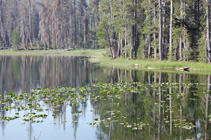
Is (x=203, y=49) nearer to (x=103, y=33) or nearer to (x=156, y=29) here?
(x=156, y=29)

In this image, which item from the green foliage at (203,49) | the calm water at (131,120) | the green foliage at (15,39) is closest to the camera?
the calm water at (131,120)

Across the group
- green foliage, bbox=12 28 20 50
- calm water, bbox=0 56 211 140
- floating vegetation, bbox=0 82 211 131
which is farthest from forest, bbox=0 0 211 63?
green foliage, bbox=12 28 20 50

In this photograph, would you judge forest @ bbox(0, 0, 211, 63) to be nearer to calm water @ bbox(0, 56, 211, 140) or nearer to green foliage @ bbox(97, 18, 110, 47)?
green foliage @ bbox(97, 18, 110, 47)

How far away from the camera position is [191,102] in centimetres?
1485

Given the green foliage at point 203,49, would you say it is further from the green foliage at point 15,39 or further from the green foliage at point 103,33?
the green foliage at point 15,39

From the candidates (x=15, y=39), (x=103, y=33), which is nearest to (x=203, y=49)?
(x=103, y=33)

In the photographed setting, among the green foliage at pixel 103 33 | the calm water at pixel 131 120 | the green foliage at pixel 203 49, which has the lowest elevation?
the calm water at pixel 131 120

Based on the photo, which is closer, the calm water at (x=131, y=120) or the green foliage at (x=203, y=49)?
the calm water at (x=131, y=120)

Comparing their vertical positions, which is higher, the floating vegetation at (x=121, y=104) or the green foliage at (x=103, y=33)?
the green foliage at (x=103, y=33)

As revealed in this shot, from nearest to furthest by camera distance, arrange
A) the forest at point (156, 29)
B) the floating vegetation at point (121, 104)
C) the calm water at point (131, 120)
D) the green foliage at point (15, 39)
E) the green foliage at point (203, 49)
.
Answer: the calm water at point (131, 120)
the floating vegetation at point (121, 104)
the green foliage at point (203, 49)
the forest at point (156, 29)
the green foliage at point (15, 39)

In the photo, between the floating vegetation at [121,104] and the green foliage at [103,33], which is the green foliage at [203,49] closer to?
the floating vegetation at [121,104]

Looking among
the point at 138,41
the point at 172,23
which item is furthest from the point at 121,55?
the point at 172,23

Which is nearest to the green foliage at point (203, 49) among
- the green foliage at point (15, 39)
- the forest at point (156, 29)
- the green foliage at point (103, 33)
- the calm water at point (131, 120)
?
the forest at point (156, 29)

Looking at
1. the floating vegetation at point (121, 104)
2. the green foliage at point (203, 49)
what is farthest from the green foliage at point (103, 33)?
the floating vegetation at point (121, 104)
